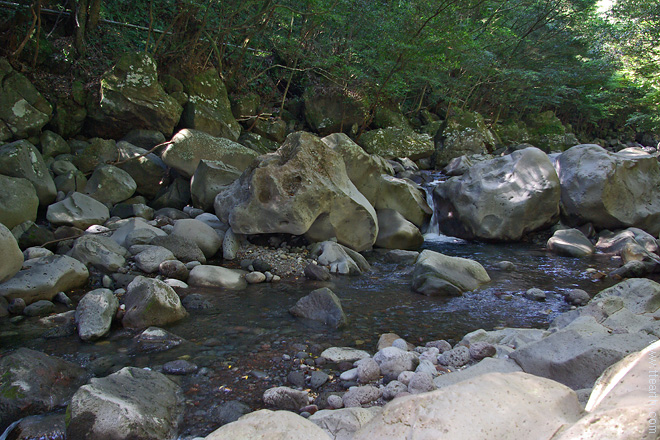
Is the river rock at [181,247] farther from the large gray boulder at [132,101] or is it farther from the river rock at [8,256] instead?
the large gray boulder at [132,101]

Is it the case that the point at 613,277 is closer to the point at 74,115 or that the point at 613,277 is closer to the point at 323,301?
the point at 323,301

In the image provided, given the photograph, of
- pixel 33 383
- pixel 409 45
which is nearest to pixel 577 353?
pixel 33 383

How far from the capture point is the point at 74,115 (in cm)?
896

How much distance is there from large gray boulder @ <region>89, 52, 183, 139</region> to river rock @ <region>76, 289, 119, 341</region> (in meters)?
5.88

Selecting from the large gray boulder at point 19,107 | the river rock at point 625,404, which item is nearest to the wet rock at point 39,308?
the river rock at point 625,404

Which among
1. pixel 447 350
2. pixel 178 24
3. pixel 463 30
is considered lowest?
pixel 447 350

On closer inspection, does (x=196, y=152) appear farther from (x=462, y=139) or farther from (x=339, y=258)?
(x=462, y=139)

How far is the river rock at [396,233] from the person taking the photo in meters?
8.03

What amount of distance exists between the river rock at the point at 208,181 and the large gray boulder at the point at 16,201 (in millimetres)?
2467

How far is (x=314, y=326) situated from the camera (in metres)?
4.41

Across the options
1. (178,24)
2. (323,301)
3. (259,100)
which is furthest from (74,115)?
(323,301)

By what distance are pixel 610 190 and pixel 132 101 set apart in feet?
32.0

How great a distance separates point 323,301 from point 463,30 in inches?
438

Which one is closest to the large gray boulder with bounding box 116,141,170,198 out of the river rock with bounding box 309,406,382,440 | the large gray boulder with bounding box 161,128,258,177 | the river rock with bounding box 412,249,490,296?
the large gray boulder with bounding box 161,128,258,177
